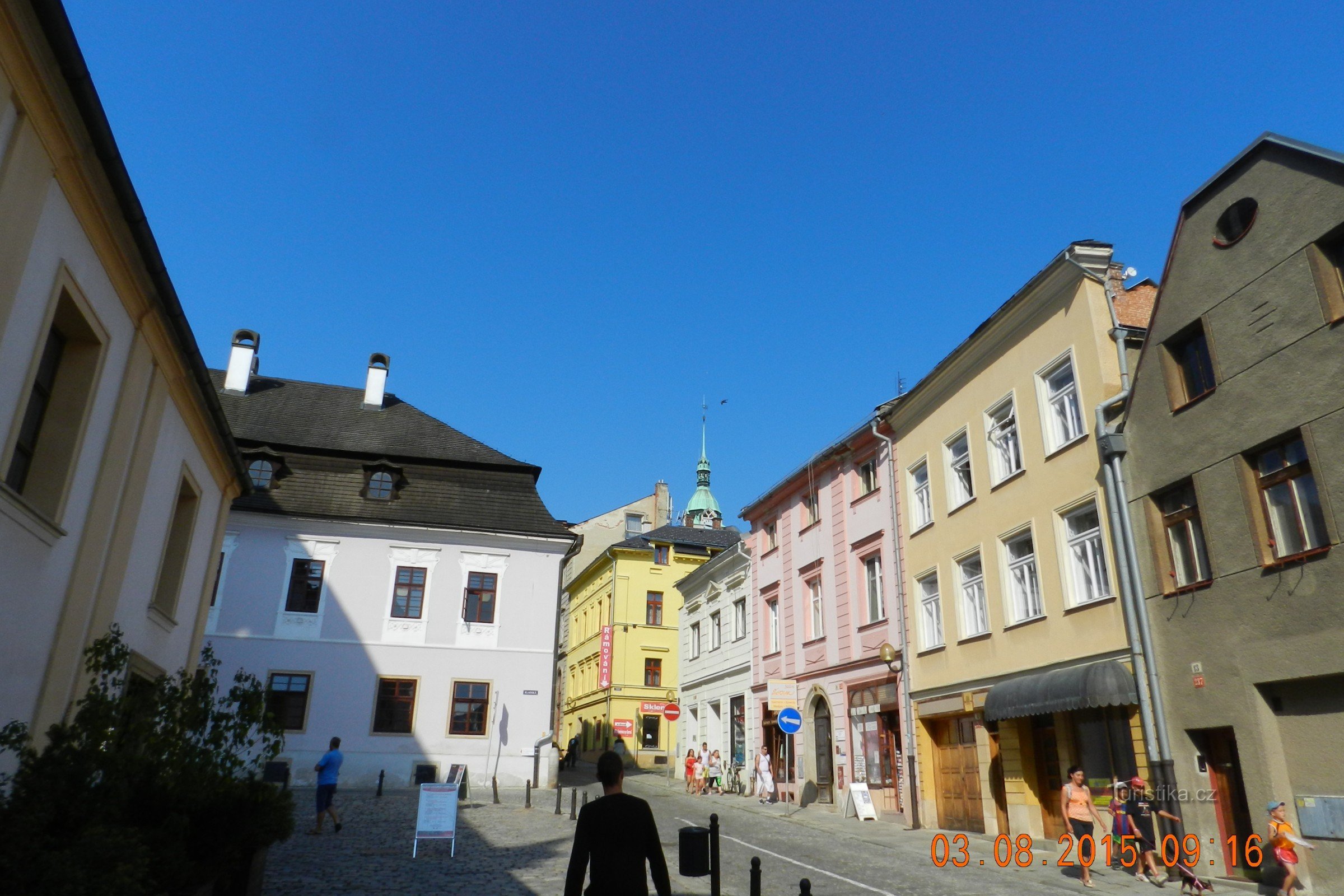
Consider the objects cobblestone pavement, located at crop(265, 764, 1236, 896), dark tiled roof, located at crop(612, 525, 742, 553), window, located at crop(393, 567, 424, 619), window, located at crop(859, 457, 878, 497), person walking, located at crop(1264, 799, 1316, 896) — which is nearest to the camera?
person walking, located at crop(1264, 799, 1316, 896)

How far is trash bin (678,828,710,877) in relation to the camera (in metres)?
8.78

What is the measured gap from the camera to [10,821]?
225 inches

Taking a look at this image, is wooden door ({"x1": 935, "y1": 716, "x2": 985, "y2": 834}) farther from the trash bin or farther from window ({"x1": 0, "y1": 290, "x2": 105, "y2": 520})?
window ({"x1": 0, "y1": 290, "x2": 105, "y2": 520})

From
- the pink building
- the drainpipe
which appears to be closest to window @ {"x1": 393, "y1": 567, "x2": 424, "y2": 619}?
the pink building

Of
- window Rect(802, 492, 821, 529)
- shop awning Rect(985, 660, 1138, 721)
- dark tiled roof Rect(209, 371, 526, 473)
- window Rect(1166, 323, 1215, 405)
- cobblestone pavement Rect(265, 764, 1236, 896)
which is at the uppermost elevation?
dark tiled roof Rect(209, 371, 526, 473)

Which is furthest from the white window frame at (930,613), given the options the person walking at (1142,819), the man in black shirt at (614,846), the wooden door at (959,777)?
the man in black shirt at (614,846)

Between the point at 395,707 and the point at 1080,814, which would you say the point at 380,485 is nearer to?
the point at 395,707

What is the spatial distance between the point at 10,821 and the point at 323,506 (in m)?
24.4

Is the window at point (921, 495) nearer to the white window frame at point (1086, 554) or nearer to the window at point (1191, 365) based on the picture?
the white window frame at point (1086, 554)

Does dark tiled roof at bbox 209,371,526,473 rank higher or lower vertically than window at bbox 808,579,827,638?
higher

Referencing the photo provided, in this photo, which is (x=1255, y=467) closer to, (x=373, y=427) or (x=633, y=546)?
(x=373, y=427)

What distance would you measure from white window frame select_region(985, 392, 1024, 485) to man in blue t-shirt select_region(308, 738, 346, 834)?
14.2m

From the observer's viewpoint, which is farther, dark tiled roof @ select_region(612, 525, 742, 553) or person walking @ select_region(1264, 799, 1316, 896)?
dark tiled roof @ select_region(612, 525, 742, 553)

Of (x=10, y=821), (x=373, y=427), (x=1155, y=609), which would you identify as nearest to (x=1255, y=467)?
(x=1155, y=609)
